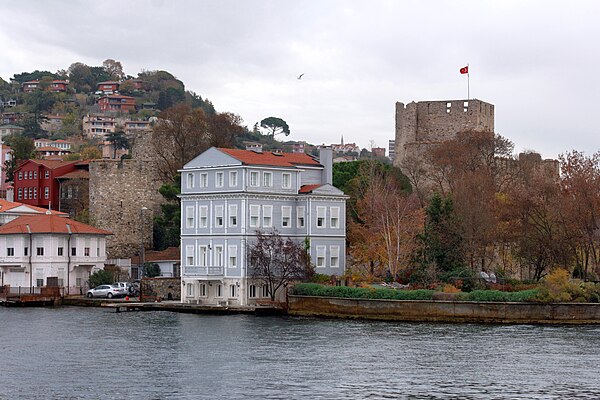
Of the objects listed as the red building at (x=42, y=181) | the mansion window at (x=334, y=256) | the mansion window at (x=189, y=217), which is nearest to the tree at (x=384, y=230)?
the mansion window at (x=334, y=256)

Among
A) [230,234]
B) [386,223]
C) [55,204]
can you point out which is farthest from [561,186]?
[55,204]

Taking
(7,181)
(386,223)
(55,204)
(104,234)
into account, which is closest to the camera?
(386,223)

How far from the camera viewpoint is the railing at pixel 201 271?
72750 millimetres

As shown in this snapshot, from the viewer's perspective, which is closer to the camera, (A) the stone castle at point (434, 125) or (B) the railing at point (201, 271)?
(B) the railing at point (201, 271)

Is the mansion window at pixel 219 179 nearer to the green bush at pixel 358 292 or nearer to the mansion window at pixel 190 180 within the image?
the mansion window at pixel 190 180

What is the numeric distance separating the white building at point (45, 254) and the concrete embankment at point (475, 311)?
27.8 m

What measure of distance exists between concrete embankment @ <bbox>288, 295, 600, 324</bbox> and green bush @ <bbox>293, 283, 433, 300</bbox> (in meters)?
0.35

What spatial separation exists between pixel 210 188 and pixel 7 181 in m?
59.2

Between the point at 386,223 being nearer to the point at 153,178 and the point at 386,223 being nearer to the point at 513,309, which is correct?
the point at 513,309

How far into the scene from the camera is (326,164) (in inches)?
3125

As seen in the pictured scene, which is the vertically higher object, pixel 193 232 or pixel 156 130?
pixel 156 130

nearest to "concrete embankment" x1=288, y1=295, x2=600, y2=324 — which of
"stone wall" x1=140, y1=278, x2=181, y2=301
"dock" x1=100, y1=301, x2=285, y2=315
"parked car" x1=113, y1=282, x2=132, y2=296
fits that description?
"dock" x1=100, y1=301, x2=285, y2=315

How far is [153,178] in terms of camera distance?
316 ft

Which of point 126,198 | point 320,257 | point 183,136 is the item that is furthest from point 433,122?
point 320,257
